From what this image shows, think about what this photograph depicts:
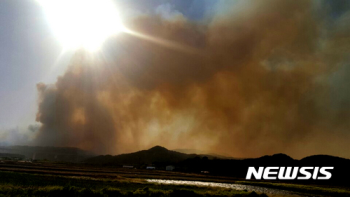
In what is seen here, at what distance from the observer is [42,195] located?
96.6 ft

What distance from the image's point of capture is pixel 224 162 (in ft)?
557

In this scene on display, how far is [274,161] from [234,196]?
180m

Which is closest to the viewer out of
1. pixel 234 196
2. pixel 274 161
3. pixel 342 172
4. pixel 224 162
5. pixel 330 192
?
pixel 234 196

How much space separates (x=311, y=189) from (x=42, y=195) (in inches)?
2501

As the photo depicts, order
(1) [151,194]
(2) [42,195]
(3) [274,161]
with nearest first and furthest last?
(2) [42,195] < (1) [151,194] < (3) [274,161]

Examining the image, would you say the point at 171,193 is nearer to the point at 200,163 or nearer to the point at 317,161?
the point at 200,163

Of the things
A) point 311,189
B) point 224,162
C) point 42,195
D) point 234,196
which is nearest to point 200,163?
point 224,162

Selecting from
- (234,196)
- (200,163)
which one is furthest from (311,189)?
(200,163)

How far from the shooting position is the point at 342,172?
11638 centimetres

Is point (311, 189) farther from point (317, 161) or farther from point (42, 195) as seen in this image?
point (317, 161)

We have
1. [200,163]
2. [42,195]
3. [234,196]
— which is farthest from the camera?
[200,163]

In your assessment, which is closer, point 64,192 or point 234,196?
point 64,192

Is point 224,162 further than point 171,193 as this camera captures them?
Yes

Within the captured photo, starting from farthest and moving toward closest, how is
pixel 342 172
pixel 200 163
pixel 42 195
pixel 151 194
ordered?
pixel 200 163, pixel 342 172, pixel 151 194, pixel 42 195
